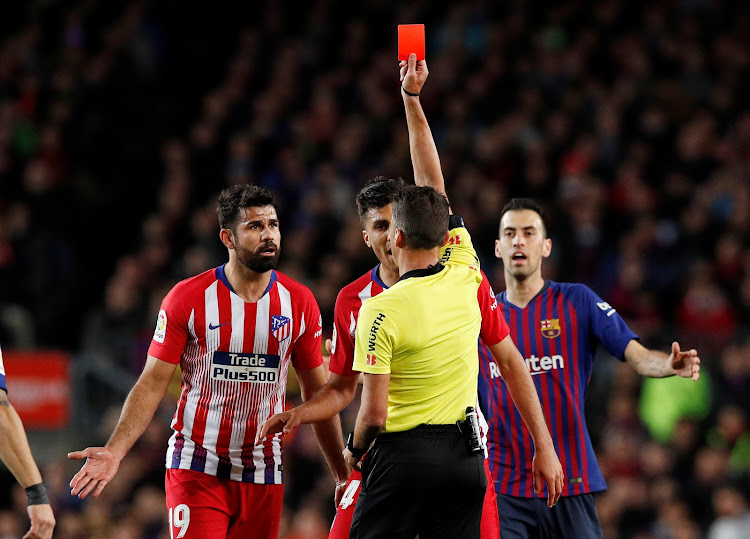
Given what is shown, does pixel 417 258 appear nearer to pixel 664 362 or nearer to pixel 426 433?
pixel 426 433

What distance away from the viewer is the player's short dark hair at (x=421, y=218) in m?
5.08

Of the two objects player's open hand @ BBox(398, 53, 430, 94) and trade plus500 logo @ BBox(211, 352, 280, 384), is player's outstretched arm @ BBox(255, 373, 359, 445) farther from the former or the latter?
player's open hand @ BBox(398, 53, 430, 94)

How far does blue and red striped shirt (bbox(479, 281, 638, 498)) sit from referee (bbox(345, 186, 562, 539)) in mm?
1419

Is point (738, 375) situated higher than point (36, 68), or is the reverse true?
point (36, 68)

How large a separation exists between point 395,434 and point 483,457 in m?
0.45

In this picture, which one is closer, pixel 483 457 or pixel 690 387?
pixel 483 457

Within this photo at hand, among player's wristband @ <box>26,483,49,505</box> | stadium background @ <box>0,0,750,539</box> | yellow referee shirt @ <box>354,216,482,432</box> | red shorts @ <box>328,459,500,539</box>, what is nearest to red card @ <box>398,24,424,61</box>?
yellow referee shirt @ <box>354,216,482,432</box>

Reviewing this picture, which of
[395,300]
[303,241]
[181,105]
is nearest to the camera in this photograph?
[395,300]

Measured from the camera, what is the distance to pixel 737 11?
15867 mm

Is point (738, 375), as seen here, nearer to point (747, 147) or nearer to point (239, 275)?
point (747, 147)

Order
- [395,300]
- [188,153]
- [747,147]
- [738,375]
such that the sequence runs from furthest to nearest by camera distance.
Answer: [188,153], [747,147], [738,375], [395,300]

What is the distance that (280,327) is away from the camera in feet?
20.4

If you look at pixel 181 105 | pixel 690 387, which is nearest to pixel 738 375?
pixel 690 387

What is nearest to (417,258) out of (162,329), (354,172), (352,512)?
(352,512)
